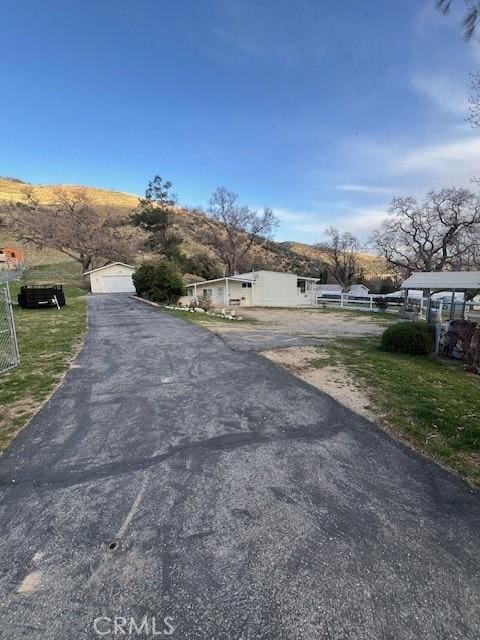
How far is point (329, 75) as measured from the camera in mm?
12977

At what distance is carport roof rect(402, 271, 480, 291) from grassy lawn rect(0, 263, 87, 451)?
12334mm

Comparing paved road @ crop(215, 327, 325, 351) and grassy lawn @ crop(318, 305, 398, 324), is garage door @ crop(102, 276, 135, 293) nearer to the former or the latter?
grassy lawn @ crop(318, 305, 398, 324)

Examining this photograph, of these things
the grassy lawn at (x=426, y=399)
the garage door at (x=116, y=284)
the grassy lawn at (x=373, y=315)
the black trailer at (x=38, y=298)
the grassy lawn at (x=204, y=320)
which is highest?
the garage door at (x=116, y=284)

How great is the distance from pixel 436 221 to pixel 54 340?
35496 mm

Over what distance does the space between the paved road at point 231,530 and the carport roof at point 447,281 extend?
9357mm

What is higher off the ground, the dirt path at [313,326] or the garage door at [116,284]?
the garage door at [116,284]

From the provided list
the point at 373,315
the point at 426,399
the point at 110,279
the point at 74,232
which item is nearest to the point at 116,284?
the point at 110,279

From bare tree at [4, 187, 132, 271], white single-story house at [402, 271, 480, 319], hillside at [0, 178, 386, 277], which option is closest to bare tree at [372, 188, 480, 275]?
hillside at [0, 178, 386, 277]

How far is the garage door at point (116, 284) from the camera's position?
113 feet

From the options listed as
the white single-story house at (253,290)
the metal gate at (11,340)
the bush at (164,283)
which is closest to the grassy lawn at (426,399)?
the metal gate at (11,340)

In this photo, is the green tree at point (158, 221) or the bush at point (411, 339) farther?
the green tree at point (158, 221)

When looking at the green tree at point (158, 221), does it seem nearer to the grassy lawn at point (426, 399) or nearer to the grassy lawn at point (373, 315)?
the grassy lawn at point (373, 315)

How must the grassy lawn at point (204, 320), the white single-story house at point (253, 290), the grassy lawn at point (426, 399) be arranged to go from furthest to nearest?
the white single-story house at point (253, 290) → the grassy lawn at point (204, 320) → the grassy lawn at point (426, 399)

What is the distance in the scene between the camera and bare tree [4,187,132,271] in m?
38.8
